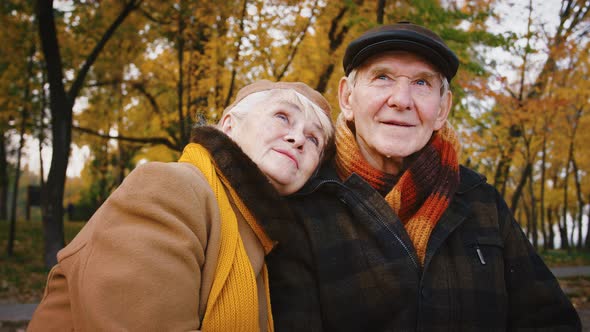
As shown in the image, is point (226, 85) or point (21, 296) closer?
point (21, 296)

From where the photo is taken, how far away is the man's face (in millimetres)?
2342

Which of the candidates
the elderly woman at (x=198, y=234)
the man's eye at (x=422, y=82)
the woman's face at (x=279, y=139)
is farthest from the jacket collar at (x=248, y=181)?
A: the man's eye at (x=422, y=82)

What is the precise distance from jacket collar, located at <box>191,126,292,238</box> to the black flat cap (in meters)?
0.85

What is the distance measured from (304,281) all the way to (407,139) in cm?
86

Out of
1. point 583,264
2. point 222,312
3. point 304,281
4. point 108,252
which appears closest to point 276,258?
point 304,281

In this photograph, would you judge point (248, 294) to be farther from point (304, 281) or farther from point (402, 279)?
point (402, 279)

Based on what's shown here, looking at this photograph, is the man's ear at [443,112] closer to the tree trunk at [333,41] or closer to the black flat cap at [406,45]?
the black flat cap at [406,45]

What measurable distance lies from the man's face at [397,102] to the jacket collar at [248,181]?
0.71 metres

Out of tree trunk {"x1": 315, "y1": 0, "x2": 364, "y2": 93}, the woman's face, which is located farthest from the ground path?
tree trunk {"x1": 315, "y1": 0, "x2": 364, "y2": 93}

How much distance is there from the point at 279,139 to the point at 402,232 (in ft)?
2.36

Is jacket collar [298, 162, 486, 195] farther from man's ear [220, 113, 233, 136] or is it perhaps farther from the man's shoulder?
man's ear [220, 113, 233, 136]

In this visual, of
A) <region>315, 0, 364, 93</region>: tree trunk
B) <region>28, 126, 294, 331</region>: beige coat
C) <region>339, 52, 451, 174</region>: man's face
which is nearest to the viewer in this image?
<region>28, 126, 294, 331</region>: beige coat

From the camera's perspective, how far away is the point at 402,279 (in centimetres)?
214

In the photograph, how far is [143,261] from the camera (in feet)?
4.76
